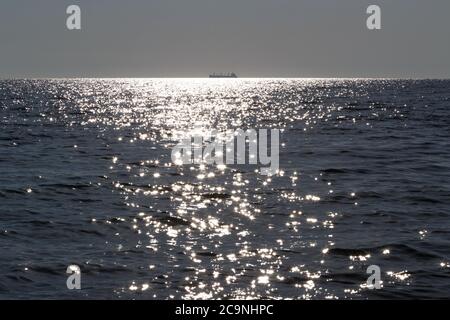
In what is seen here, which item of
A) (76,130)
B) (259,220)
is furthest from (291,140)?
(259,220)

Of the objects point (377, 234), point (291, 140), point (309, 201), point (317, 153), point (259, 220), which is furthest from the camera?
point (291, 140)

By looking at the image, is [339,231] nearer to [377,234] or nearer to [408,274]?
[377,234]

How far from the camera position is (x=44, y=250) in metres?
15.5

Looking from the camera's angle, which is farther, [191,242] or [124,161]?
[124,161]

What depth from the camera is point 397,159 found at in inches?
1260

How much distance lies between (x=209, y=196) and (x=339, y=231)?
6.59 metres

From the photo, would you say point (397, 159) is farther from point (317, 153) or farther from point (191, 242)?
point (191, 242)

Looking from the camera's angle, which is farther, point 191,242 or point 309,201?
point 309,201

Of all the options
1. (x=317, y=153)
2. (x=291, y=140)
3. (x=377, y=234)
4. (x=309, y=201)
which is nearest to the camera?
(x=377, y=234)

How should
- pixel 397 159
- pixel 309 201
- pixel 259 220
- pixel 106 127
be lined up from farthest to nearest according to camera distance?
pixel 106 127
pixel 397 159
pixel 309 201
pixel 259 220

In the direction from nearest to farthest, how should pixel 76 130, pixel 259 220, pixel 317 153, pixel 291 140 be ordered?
1. pixel 259 220
2. pixel 317 153
3. pixel 291 140
4. pixel 76 130

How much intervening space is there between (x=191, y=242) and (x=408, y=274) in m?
5.30

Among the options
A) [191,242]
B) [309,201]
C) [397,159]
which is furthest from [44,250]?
[397,159]

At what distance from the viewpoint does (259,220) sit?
18797 millimetres
